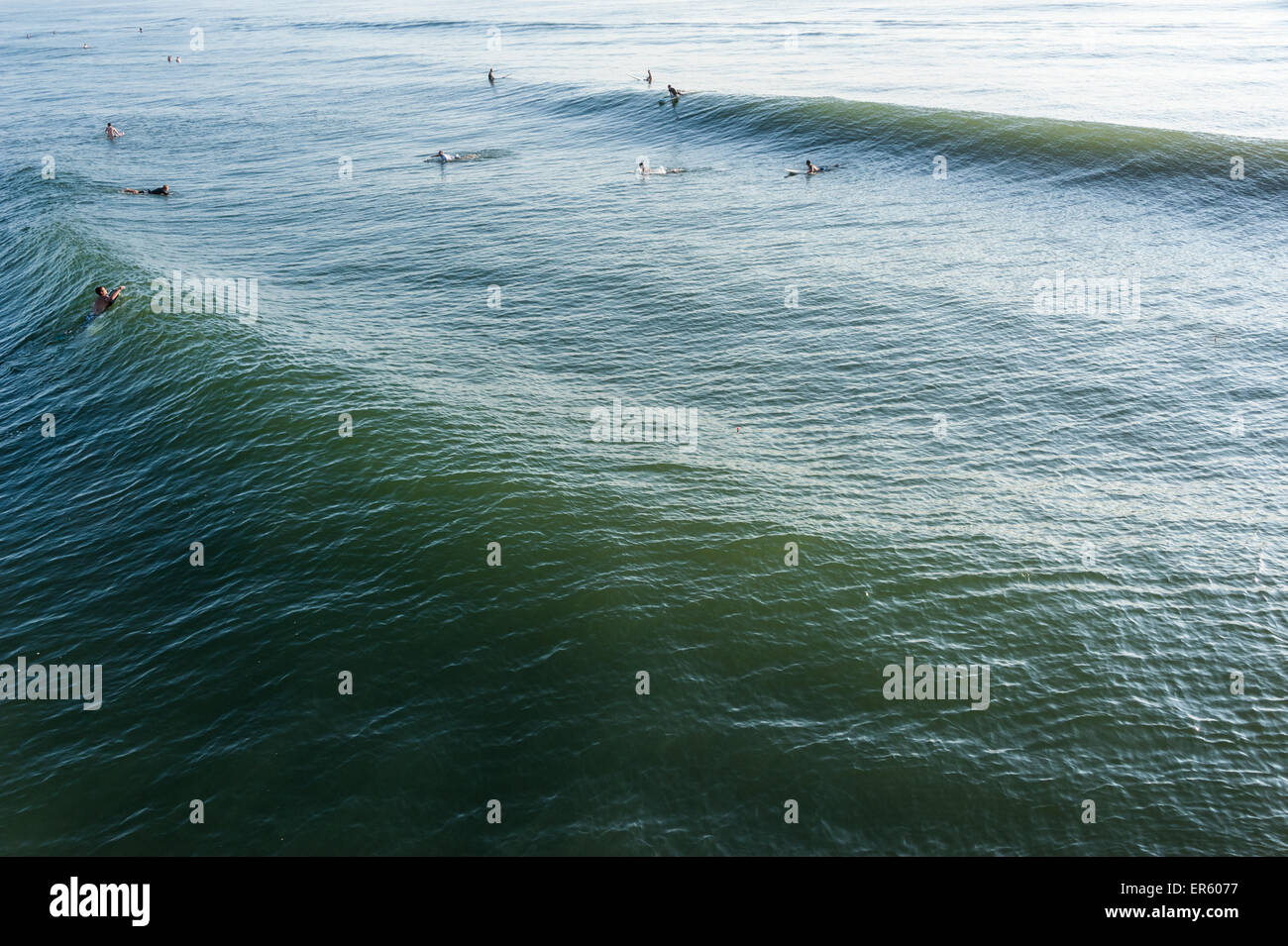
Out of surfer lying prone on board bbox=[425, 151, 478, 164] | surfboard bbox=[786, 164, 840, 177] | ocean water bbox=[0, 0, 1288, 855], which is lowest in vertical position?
ocean water bbox=[0, 0, 1288, 855]

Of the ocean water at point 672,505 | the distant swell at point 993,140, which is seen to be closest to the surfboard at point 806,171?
the ocean water at point 672,505

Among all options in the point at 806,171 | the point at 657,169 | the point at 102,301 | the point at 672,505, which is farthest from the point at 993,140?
the point at 102,301

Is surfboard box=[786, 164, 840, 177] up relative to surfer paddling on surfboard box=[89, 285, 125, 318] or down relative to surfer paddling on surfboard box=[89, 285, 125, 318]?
up

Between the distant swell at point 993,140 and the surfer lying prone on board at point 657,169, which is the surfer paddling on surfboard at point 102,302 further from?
the distant swell at point 993,140

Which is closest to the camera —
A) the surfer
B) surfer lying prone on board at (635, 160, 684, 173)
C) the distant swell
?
the surfer

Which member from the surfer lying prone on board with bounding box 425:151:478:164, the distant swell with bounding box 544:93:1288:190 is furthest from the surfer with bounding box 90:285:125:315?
the distant swell with bounding box 544:93:1288:190

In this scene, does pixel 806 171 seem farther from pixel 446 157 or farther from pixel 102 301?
pixel 102 301

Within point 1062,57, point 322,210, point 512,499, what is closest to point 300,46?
point 322,210

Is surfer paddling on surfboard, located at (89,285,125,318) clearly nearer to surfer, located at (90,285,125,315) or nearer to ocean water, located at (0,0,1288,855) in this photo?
surfer, located at (90,285,125,315)

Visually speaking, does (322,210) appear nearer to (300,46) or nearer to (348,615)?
(348,615)
